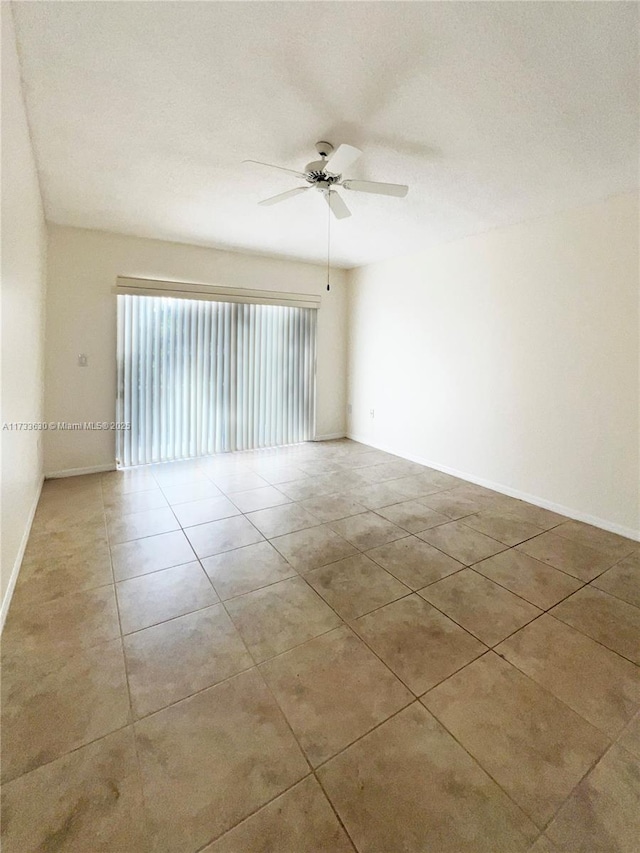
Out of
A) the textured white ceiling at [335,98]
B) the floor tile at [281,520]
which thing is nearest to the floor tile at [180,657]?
the floor tile at [281,520]

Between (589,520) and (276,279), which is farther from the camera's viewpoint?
(276,279)

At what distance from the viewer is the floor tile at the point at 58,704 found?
124 cm

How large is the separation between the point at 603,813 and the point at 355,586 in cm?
Result: 125

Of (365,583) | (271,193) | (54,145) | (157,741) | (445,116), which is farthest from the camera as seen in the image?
(271,193)

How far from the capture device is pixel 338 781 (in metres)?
1.17

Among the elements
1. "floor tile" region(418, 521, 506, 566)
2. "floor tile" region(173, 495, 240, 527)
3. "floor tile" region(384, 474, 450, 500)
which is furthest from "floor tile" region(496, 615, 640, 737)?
"floor tile" region(173, 495, 240, 527)

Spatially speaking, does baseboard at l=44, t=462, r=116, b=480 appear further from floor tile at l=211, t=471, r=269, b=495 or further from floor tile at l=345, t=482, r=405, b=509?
floor tile at l=345, t=482, r=405, b=509

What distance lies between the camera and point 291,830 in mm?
1046

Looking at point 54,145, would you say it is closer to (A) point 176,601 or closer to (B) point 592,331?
(A) point 176,601

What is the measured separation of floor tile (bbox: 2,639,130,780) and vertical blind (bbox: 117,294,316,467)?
9.89 feet

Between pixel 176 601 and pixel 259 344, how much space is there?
3619mm

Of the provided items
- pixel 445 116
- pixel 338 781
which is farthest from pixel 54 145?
pixel 338 781

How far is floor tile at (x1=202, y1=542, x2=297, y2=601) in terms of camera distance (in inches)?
84.4

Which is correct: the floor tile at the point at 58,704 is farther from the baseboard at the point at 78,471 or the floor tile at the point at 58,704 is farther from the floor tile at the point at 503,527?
the baseboard at the point at 78,471
